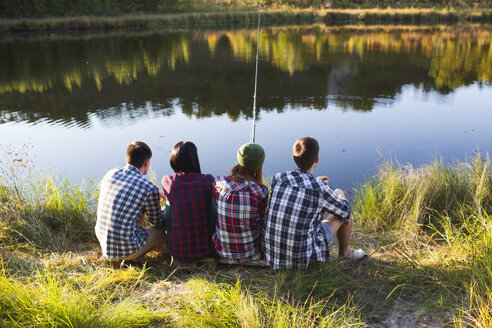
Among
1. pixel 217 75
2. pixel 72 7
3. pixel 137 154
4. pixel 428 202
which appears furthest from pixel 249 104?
pixel 72 7

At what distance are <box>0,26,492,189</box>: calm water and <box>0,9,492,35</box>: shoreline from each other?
12055 mm

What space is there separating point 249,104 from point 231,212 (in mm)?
6440

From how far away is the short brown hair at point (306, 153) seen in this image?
2.39 metres

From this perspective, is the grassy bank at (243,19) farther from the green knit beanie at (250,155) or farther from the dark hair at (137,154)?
the green knit beanie at (250,155)

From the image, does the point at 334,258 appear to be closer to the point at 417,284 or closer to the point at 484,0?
the point at 417,284

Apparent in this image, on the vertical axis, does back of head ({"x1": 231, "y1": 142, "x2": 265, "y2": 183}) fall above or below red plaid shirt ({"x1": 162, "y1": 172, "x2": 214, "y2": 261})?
above

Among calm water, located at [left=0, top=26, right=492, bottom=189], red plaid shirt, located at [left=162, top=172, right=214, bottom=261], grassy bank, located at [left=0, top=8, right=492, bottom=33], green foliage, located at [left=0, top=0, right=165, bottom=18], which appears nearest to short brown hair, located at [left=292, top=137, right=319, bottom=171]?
red plaid shirt, located at [left=162, top=172, right=214, bottom=261]

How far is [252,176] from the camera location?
2.49 m

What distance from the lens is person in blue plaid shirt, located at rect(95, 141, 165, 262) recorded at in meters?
2.50

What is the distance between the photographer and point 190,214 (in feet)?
8.44

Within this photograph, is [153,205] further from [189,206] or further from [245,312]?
[245,312]

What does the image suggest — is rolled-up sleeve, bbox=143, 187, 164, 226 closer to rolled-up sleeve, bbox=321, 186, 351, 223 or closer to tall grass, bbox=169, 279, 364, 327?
tall grass, bbox=169, 279, 364, 327

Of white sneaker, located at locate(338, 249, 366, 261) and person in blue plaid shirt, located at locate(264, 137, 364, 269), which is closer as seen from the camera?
person in blue plaid shirt, located at locate(264, 137, 364, 269)

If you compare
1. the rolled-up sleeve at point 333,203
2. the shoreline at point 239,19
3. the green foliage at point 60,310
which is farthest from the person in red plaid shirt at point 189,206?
the shoreline at point 239,19
